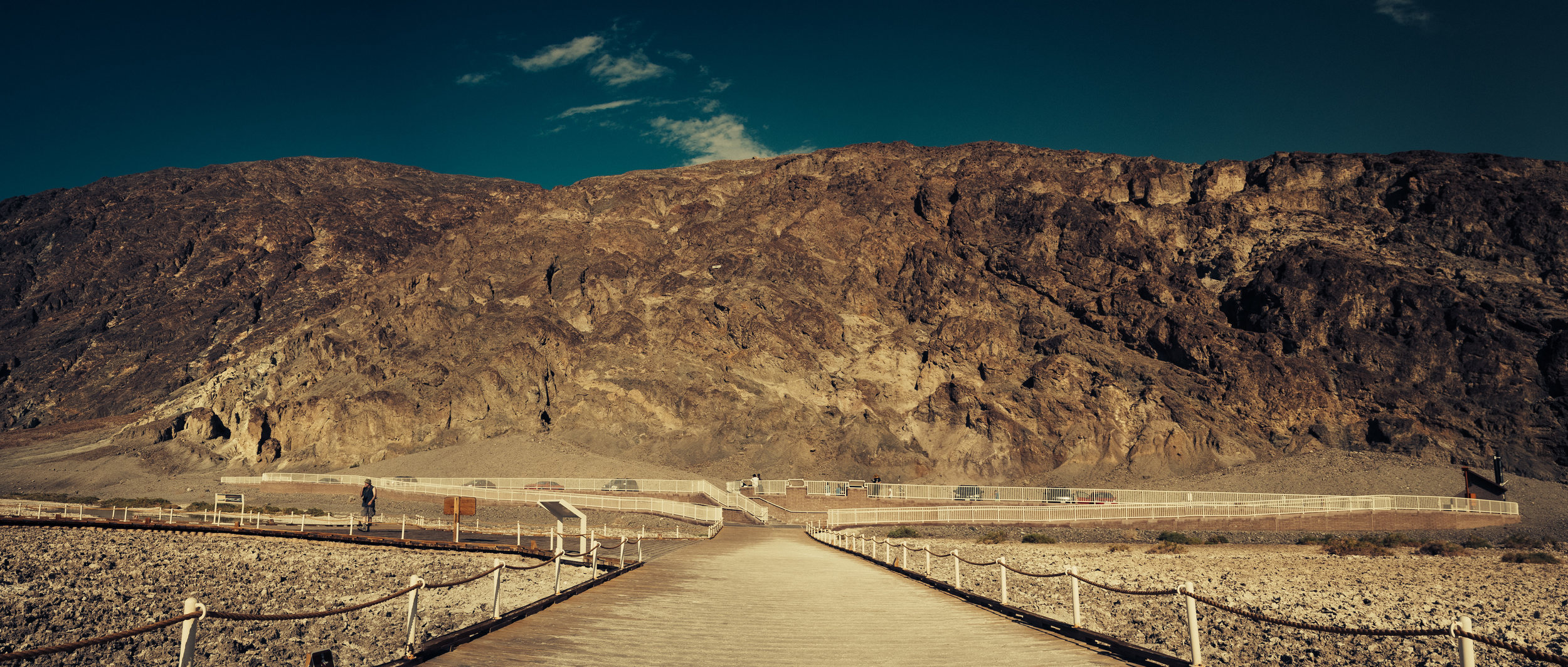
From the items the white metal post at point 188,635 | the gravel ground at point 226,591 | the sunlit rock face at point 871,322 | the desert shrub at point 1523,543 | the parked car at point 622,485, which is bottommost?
the desert shrub at point 1523,543

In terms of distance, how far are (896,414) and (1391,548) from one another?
1745 inches

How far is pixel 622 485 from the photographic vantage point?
64250 millimetres

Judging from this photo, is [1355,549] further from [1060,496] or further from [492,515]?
[492,515]

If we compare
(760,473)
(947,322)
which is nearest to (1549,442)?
(947,322)

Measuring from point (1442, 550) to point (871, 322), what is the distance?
193ft

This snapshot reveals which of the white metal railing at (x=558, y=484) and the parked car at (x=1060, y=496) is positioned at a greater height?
the white metal railing at (x=558, y=484)

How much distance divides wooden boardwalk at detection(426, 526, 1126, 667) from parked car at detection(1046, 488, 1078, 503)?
158 feet

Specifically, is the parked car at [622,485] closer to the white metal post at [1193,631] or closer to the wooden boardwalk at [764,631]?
the wooden boardwalk at [764,631]

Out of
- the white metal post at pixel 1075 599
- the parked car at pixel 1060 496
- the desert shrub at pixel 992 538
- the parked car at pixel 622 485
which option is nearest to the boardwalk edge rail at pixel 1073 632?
the white metal post at pixel 1075 599

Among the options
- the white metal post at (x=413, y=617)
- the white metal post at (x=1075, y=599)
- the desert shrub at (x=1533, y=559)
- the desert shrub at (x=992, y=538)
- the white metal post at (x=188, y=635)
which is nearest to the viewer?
the white metal post at (x=188, y=635)

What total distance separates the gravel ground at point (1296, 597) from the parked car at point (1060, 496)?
19816 mm

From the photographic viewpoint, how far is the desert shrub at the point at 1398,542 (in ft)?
154

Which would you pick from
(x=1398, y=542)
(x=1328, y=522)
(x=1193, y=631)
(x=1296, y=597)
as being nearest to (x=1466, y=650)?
(x=1193, y=631)

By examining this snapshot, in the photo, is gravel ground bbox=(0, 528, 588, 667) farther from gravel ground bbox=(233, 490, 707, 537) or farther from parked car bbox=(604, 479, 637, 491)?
parked car bbox=(604, 479, 637, 491)
